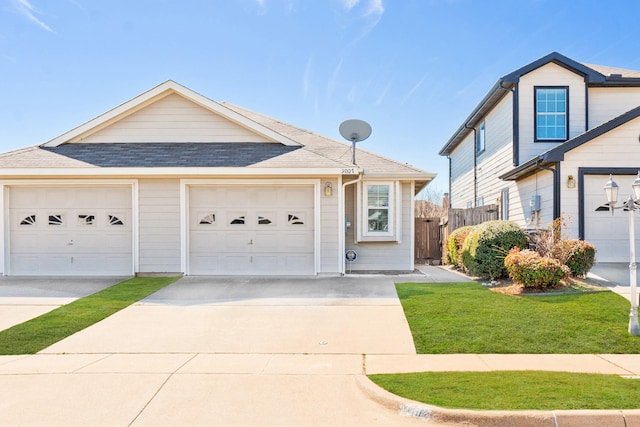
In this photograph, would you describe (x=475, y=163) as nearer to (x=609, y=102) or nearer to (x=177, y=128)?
(x=609, y=102)

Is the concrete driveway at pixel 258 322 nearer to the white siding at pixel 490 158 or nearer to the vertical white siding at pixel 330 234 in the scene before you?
the vertical white siding at pixel 330 234

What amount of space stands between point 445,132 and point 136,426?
78.9ft

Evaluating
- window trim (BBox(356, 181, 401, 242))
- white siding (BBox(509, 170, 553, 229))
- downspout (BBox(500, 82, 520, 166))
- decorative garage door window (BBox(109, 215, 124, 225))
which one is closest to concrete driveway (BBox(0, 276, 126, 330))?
decorative garage door window (BBox(109, 215, 124, 225))

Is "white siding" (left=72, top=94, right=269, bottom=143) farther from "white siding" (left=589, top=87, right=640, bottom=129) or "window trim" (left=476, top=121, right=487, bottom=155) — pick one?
"white siding" (left=589, top=87, right=640, bottom=129)

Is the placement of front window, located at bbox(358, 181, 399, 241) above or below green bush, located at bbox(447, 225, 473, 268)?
above

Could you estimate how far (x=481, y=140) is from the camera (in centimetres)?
1808

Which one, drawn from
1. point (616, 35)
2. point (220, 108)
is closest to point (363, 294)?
point (220, 108)

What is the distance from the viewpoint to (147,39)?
12.5m

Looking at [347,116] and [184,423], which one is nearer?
[184,423]

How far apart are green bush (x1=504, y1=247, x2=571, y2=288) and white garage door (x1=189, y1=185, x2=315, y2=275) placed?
4.93m

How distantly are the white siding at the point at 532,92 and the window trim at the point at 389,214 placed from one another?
470 cm

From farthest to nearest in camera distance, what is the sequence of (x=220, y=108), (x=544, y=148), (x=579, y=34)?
(x=579, y=34), (x=544, y=148), (x=220, y=108)

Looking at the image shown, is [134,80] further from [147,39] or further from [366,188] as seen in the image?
[366,188]

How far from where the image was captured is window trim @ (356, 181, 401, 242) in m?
12.0
